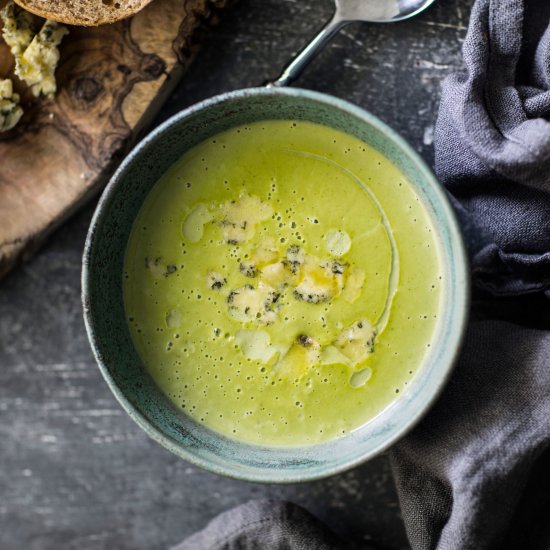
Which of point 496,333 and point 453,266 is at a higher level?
point 453,266

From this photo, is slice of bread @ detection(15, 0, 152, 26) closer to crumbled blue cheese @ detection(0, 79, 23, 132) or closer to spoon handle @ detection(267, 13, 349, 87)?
crumbled blue cheese @ detection(0, 79, 23, 132)

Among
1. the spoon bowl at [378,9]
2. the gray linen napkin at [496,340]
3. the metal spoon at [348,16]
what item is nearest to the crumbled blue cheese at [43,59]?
the metal spoon at [348,16]

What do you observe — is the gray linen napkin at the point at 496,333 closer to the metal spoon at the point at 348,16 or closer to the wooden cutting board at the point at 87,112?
the metal spoon at the point at 348,16

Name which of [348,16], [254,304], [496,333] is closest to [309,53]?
[348,16]

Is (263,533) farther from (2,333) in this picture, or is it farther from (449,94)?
(449,94)

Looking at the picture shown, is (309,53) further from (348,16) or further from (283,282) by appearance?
(283,282)
